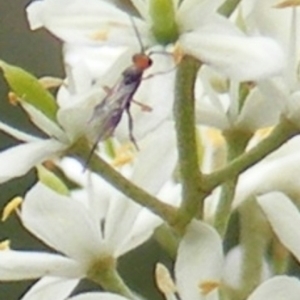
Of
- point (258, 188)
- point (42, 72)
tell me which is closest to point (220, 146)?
point (258, 188)

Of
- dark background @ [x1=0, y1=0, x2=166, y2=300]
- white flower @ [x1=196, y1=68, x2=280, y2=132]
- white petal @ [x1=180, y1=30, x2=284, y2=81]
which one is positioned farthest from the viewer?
dark background @ [x1=0, y1=0, x2=166, y2=300]

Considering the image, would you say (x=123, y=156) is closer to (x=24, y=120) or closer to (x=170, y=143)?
(x=170, y=143)

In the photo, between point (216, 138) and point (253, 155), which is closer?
point (253, 155)

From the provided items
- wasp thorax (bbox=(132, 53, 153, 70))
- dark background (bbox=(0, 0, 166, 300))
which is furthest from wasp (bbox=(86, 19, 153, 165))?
dark background (bbox=(0, 0, 166, 300))

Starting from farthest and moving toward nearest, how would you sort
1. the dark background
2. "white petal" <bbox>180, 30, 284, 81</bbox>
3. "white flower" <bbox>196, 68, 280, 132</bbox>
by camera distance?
the dark background, "white flower" <bbox>196, 68, 280, 132</bbox>, "white petal" <bbox>180, 30, 284, 81</bbox>

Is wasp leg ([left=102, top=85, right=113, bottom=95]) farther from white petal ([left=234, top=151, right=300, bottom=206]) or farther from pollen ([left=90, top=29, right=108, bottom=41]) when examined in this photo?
white petal ([left=234, top=151, right=300, bottom=206])

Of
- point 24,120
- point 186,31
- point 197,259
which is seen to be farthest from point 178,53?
point 24,120
